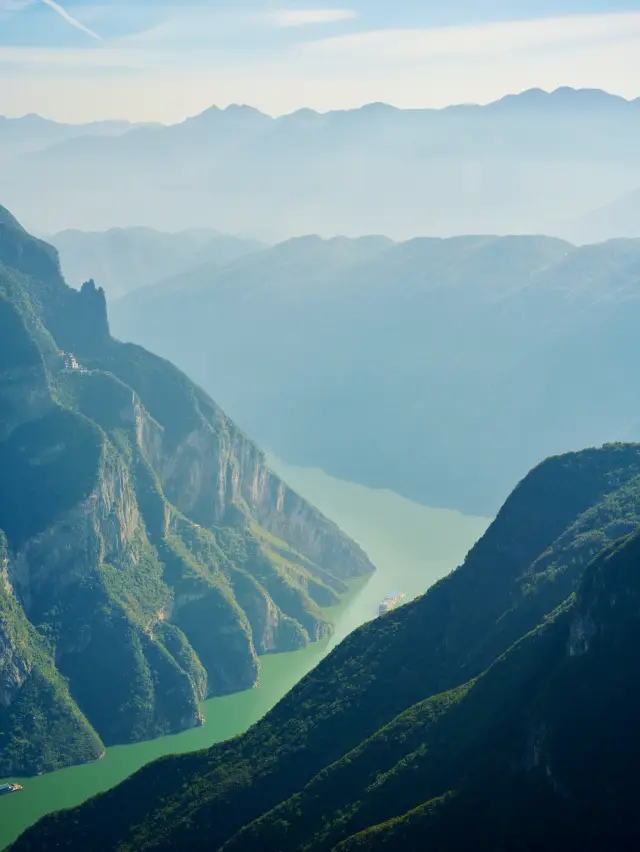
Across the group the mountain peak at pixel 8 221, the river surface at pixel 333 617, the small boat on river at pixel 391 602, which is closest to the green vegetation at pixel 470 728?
the river surface at pixel 333 617

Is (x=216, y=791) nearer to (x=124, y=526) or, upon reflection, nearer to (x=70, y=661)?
(x=70, y=661)

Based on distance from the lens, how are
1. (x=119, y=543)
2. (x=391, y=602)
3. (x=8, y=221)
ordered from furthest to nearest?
(x=8, y=221), (x=391, y=602), (x=119, y=543)

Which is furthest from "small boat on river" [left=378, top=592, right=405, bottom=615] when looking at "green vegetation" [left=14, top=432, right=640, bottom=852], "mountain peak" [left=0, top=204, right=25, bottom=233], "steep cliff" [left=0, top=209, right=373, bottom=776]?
"mountain peak" [left=0, top=204, right=25, bottom=233]

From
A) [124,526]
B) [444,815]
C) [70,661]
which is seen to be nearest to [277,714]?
[444,815]

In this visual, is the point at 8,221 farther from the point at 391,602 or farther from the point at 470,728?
the point at 470,728

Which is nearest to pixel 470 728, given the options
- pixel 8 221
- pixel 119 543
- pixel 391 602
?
pixel 119 543

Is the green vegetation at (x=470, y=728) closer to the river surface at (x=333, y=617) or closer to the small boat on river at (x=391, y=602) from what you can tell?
the river surface at (x=333, y=617)
